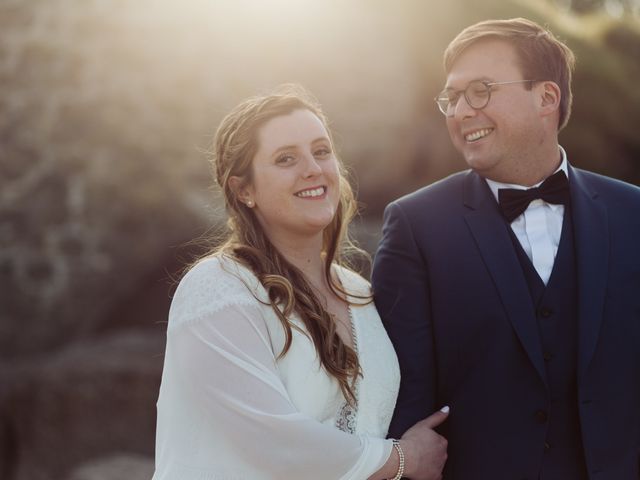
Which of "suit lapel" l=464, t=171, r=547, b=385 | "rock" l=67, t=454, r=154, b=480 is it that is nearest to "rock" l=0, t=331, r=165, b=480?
"rock" l=67, t=454, r=154, b=480

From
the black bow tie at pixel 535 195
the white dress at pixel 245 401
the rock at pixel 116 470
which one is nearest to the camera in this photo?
the white dress at pixel 245 401

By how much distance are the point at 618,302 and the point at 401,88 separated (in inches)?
170

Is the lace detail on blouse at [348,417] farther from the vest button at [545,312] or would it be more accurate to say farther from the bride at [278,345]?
the vest button at [545,312]

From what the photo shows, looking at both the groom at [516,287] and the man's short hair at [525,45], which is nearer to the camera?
the groom at [516,287]

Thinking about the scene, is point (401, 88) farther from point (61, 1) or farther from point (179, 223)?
point (61, 1)

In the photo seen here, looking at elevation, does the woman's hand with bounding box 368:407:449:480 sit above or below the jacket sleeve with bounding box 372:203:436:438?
below

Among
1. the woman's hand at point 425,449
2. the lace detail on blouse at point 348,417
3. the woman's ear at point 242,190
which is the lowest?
the woman's hand at point 425,449

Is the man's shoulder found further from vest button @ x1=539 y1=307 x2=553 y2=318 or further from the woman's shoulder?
the woman's shoulder

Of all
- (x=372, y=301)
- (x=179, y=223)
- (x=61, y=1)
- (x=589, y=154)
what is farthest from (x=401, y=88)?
(x=372, y=301)

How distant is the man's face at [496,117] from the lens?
3.12 metres

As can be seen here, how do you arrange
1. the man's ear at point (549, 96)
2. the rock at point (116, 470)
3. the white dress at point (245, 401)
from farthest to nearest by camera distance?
the rock at point (116, 470) → the man's ear at point (549, 96) → the white dress at point (245, 401)

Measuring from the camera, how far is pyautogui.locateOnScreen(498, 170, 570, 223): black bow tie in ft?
10.2

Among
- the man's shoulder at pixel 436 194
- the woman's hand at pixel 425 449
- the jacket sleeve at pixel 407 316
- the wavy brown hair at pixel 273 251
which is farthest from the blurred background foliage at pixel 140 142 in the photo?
the woman's hand at pixel 425 449

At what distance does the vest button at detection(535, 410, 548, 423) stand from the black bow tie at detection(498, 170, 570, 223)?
68 centimetres
